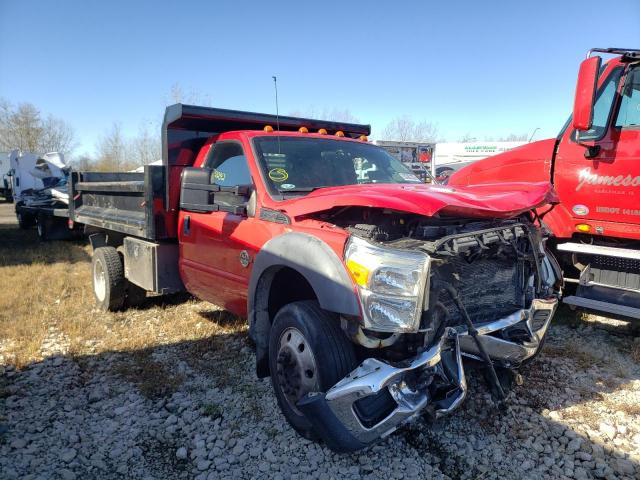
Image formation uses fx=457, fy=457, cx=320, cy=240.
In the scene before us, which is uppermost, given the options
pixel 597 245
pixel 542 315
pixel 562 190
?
pixel 562 190

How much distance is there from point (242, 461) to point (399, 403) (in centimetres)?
110

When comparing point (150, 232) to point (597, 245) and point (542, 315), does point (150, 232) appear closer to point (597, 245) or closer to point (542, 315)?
point (542, 315)

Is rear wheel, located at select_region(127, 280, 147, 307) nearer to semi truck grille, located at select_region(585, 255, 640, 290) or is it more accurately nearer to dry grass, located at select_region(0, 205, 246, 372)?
dry grass, located at select_region(0, 205, 246, 372)

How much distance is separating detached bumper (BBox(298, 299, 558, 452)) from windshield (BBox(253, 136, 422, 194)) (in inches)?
64.6

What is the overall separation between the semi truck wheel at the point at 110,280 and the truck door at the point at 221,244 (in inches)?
53.0

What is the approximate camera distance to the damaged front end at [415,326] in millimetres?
2385

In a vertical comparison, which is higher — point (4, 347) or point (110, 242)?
point (110, 242)

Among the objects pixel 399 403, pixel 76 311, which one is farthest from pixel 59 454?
pixel 76 311

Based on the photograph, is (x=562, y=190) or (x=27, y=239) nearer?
(x=562, y=190)

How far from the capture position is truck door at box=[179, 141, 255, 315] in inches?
145

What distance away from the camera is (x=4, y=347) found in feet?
14.5

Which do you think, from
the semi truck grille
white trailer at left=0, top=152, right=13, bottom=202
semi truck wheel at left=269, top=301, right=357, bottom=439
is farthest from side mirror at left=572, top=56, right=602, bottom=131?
white trailer at left=0, top=152, right=13, bottom=202

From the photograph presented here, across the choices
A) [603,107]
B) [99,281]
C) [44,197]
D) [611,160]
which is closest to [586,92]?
[603,107]

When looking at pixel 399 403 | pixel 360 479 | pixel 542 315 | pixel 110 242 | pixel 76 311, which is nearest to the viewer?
pixel 399 403
